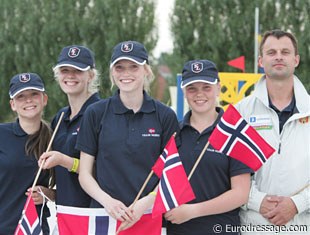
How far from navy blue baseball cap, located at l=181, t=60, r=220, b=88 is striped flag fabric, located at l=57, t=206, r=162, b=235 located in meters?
0.87

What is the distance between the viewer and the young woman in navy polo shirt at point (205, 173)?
3301 millimetres

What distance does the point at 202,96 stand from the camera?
3469 millimetres

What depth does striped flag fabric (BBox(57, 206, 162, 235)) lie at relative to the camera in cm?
338

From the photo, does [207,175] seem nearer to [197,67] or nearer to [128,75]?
[197,67]

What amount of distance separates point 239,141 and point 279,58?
69 cm

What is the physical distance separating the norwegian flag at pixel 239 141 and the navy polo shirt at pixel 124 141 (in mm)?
303

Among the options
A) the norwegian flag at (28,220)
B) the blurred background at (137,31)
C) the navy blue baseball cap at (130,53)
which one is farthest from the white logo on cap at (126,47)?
the blurred background at (137,31)

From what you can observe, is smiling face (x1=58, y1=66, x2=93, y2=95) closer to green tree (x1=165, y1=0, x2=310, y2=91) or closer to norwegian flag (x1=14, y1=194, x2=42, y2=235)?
norwegian flag (x1=14, y1=194, x2=42, y2=235)

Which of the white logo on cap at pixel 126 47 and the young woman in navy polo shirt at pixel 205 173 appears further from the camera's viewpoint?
the white logo on cap at pixel 126 47

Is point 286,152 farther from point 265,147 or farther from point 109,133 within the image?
point 109,133

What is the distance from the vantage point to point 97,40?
17312 millimetres

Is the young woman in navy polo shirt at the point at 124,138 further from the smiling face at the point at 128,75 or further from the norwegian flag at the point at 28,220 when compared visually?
the norwegian flag at the point at 28,220

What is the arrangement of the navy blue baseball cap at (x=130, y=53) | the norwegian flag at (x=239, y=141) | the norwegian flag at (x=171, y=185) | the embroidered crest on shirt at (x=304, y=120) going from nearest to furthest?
the norwegian flag at (x=171, y=185), the norwegian flag at (x=239, y=141), the navy blue baseball cap at (x=130, y=53), the embroidered crest on shirt at (x=304, y=120)

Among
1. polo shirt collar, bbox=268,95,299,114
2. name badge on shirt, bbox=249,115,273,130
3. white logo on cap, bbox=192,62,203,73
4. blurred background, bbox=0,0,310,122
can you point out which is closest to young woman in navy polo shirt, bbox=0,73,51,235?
white logo on cap, bbox=192,62,203,73
